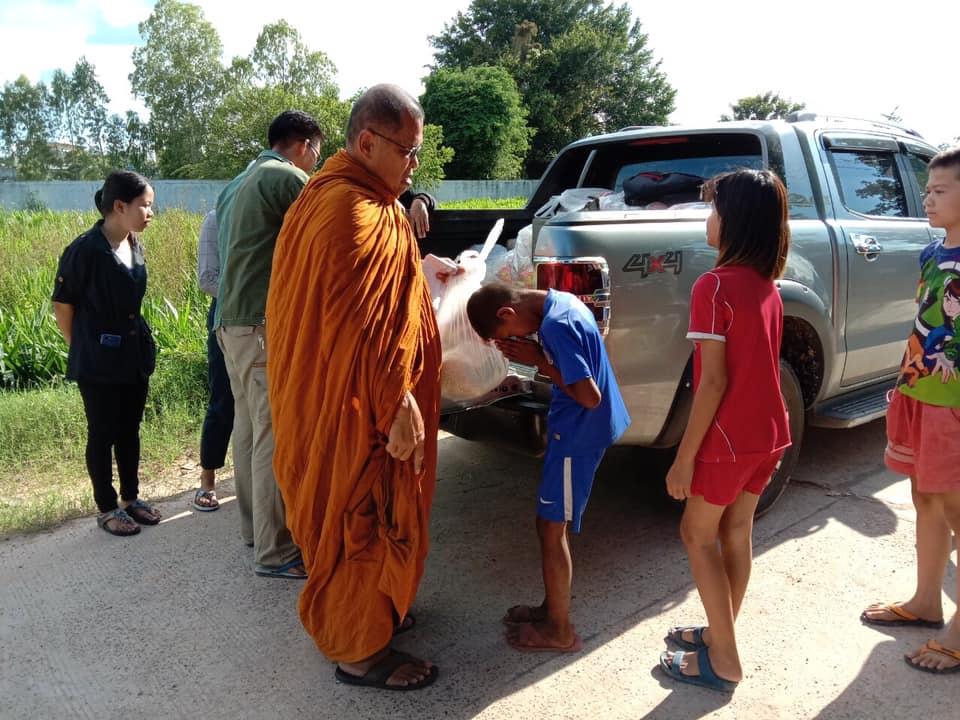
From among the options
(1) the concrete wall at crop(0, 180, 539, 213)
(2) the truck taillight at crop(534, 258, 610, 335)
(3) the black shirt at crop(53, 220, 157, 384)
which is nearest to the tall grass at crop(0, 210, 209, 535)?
(3) the black shirt at crop(53, 220, 157, 384)

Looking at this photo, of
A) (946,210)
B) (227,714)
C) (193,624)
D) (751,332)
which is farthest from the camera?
(193,624)

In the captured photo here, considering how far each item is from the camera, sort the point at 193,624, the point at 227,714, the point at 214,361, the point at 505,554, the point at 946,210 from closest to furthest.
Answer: the point at 227,714 < the point at 946,210 < the point at 193,624 < the point at 505,554 < the point at 214,361

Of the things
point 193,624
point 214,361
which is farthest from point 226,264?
point 193,624

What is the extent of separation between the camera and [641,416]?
3.11 metres

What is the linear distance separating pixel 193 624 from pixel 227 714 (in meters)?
0.65

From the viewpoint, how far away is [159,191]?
82.8ft

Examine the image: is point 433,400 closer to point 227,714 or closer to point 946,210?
point 227,714

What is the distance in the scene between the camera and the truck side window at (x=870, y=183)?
4082mm

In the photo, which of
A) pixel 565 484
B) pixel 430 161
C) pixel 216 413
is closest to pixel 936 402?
pixel 565 484

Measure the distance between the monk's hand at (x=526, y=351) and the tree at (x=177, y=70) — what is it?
5899 centimetres

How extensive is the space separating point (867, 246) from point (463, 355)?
250cm

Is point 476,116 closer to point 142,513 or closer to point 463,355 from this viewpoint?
point 142,513

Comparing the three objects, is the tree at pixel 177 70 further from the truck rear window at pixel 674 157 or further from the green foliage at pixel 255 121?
the truck rear window at pixel 674 157

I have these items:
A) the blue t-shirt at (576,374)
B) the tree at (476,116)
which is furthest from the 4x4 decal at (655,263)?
the tree at (476,116)
